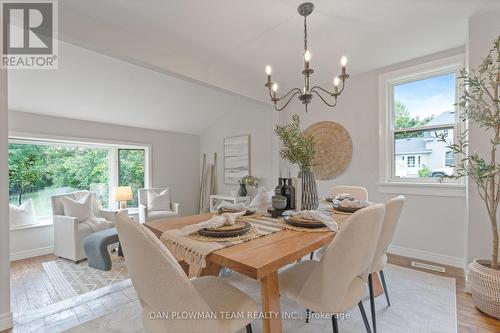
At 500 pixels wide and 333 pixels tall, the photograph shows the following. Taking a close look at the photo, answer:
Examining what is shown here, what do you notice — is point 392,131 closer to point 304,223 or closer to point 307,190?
point 307,190

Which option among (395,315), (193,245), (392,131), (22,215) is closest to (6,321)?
(193,245)

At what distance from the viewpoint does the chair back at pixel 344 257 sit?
111 centimetres

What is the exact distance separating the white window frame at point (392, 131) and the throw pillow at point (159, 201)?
3643mm

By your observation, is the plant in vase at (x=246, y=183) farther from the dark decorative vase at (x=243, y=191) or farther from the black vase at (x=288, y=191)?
the black vase at (x=288, y=191)

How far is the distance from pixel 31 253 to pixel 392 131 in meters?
5.25

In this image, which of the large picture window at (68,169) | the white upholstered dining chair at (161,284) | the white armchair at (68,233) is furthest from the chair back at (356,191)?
the large picture window at (68,169)

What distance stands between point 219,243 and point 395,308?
1.70m

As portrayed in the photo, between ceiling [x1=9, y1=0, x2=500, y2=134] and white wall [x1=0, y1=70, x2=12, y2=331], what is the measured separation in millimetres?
697

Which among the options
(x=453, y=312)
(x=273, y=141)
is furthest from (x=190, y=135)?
(x=453, y=312)

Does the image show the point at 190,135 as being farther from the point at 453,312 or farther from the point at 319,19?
the point at 453,312

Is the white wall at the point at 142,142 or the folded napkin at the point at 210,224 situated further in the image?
the white wall at the point at 142,142

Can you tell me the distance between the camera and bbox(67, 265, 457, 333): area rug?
66.4 inches

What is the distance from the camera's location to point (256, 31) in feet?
7.81

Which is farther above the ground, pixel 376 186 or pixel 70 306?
pixel 376 186
